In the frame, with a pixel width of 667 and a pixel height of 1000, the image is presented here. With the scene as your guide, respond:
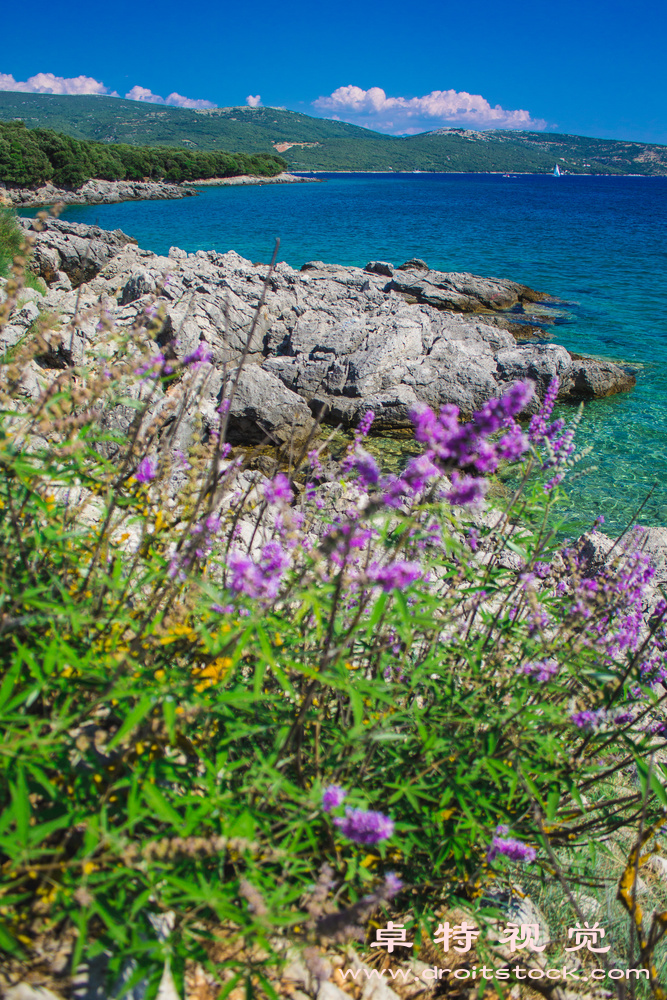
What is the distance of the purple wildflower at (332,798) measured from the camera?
174cm

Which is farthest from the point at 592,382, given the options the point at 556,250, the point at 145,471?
the point at 556,250

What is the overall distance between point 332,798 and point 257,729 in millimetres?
372

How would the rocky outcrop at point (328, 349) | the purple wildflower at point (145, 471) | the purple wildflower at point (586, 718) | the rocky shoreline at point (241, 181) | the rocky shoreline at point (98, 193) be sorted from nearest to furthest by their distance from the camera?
the purple wildflower at point (586, 718) → the purple wildflower at point (145, 471) → the rocky outcrop at point (328, 349) → the rocky shoreline at point (98, 193) → the rocky shoreline at point (241, 181)

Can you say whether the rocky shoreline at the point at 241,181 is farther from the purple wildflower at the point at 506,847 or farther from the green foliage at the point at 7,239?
the purple wildflower at the point at 506,847

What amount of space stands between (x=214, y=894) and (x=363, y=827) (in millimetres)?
544

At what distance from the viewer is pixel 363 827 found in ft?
5.46

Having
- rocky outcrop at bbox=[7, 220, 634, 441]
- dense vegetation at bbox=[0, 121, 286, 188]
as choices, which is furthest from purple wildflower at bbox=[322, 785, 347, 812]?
dense vegetation at bbox=[0, 121, 286, 188]

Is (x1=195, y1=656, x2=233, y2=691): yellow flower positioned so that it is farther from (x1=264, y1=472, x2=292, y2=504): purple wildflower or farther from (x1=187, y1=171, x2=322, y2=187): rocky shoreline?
(x1=187, y1=171, x2=322, y2=187): rocky shoreline

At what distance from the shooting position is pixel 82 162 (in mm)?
85812

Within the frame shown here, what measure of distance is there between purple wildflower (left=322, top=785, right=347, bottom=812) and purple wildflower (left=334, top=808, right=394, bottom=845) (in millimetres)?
53

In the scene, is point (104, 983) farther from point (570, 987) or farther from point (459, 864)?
point (570, 987)

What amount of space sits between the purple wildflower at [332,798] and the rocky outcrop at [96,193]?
76996 mm

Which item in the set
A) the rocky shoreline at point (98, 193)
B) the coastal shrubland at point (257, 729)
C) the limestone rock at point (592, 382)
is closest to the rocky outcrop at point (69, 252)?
the limestone rock at point (592, 382)

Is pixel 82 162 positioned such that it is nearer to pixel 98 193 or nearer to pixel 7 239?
pixel 98 193
